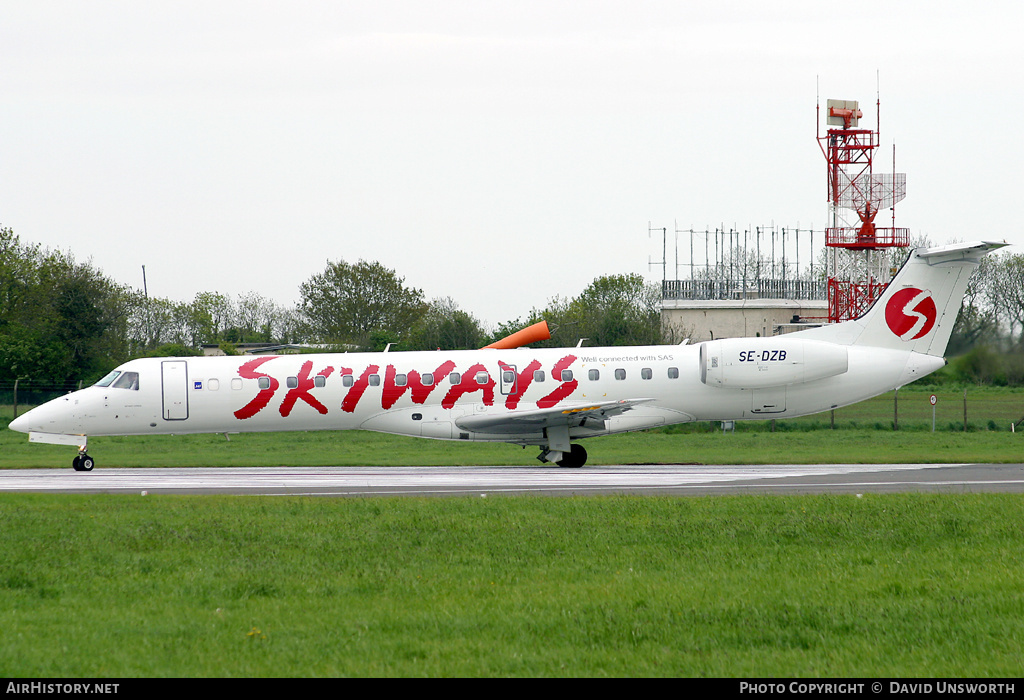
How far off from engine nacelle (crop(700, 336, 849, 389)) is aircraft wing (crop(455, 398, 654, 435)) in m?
2.06

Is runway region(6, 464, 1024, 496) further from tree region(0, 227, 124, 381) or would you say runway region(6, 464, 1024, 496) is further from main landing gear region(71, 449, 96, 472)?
tree region(0, 227, 124, 381)

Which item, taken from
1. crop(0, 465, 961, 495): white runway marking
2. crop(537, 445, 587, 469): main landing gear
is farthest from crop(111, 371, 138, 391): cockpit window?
crop(537, 445, 587, 469): main landing gear

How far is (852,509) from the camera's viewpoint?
14.2 m

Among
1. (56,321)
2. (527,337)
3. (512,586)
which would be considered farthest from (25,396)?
(512,586)

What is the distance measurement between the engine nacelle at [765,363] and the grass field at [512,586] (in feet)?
33.0

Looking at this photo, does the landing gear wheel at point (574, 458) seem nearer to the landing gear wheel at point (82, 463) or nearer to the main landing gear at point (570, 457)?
the main landing gear at point (570, 457)

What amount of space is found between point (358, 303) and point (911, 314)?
53.7m

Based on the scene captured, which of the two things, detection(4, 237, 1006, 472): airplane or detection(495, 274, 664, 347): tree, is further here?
detection(495, 274, 664, 347): tree

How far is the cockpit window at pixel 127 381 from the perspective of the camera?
83.2 feet

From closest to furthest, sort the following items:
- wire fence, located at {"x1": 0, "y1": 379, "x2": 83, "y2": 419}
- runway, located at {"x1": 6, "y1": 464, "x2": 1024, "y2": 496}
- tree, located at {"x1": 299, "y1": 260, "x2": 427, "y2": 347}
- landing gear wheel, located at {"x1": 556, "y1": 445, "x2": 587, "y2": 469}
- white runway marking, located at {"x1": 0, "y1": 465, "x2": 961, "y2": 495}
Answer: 1. runway, located at {"x1": 6, "y1": 464, "x2": 1024, "y2": 496}
2. white runway marking, located at {"x1": 0, "y1": 465, "x2": 961, "y2": 495}
3. landing gear wheel, located at {"x1": 556, "y1": 445, "x2": 587, "y2": 469}
4. wire fence, located at {"x1": 0, "y1": 379, "x2": 83, "y2": 419}
5. tree, located at {"x1": 299, "y1": 260, "x2": 427, "y2": 347}

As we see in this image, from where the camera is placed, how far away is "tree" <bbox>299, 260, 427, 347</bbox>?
73.9 metres

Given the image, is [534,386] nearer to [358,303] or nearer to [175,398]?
[175,398]

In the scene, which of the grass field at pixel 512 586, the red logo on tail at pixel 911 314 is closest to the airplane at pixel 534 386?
the red logo on tail at pixel 911 314

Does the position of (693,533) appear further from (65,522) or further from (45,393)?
(45,393)
